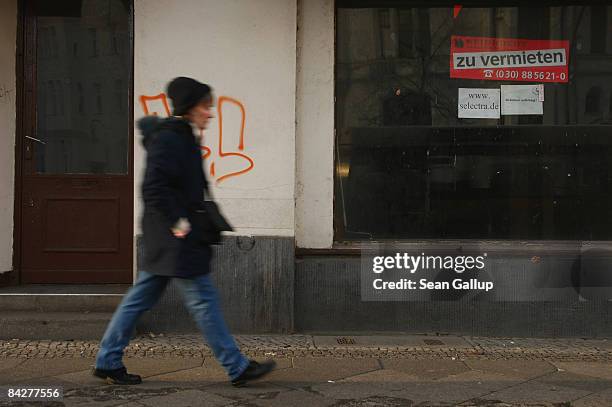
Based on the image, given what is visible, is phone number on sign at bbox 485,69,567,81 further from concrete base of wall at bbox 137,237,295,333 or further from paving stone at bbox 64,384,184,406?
paving stone at bbox 64,384,184,406

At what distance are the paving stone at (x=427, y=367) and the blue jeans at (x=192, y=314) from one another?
53.9 inches

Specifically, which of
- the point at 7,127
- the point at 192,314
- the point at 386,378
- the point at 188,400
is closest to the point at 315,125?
the point at 386,378

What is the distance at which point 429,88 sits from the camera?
7117 millimetres

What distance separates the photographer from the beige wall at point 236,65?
669 cm

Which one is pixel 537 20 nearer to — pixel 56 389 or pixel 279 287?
pixel 279 287

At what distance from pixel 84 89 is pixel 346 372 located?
3.91m

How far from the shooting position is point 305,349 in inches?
245

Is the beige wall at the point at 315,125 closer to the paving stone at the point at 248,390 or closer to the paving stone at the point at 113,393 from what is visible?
the paving stone at the point at 248,390

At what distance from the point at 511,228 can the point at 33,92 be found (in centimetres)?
479

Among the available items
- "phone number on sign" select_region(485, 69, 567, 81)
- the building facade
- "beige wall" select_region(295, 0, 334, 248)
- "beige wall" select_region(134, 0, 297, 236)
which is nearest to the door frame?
the building facade

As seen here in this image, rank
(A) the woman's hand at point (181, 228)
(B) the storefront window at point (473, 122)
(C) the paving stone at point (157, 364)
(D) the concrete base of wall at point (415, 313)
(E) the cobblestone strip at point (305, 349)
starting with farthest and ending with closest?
(B) the storefront window at point (473, 122), (D) the concrete base of wall at point (415, 313), (E) the cobblestone strip at point (305, 349), (C) the paving stone at point (157, 364), (A) the woman's hand at point (181, 228)

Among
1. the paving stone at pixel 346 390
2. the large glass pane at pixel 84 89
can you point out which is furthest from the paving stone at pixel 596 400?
the large glass pane at pixel 84 89

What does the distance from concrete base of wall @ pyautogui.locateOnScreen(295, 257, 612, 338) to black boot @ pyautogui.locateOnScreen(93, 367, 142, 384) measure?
6.97 ft

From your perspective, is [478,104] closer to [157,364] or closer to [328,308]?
[328,308]
